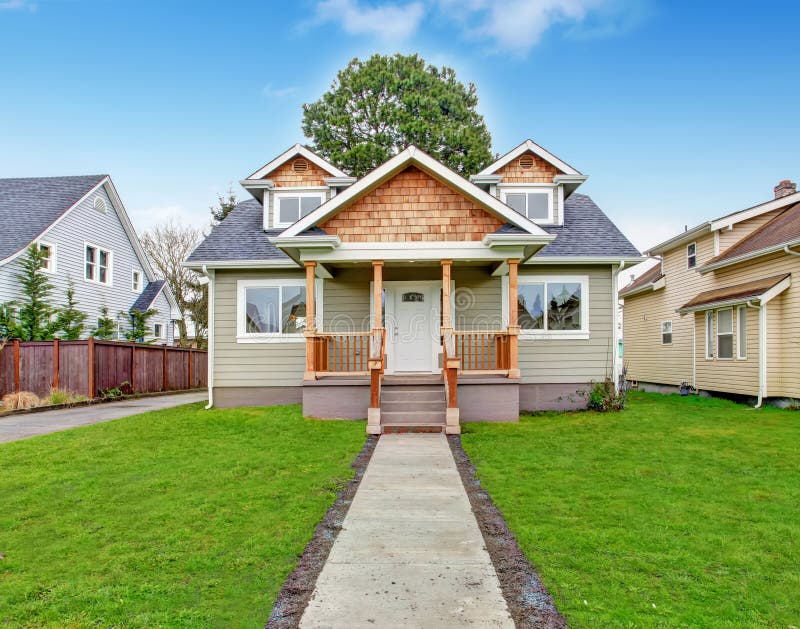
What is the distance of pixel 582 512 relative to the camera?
4.89 metres

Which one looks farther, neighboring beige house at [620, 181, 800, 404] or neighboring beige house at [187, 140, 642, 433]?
neighboring beige house at [620, 181, 800, 404]

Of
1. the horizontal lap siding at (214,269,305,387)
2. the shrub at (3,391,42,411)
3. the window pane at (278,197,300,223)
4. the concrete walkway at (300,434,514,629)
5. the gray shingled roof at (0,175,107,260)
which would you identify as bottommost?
the shrub at (3,391,42,411)

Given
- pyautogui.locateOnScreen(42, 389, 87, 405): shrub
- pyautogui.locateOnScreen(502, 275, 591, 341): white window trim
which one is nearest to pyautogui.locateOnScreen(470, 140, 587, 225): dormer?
pyautogui.locateOnScreen(502, 275, 591, 341): white window trim

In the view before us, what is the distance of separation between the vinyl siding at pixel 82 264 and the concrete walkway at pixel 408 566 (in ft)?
52.5

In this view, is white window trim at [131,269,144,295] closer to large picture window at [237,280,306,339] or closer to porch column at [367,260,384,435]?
large picture window at [237,280,306,339]

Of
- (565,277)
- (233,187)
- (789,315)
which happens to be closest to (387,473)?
(565,277)

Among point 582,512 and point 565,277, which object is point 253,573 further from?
point 565,277

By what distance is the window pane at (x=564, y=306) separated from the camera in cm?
1248

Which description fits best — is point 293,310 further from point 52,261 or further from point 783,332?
point 783,332

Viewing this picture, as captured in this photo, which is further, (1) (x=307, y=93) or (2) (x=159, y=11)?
(1) (x=307, y=93)

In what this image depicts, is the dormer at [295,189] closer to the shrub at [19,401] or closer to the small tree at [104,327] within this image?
the shrub at [19,401]

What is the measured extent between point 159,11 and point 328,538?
1549 centimetres

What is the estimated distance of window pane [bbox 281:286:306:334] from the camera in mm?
12664

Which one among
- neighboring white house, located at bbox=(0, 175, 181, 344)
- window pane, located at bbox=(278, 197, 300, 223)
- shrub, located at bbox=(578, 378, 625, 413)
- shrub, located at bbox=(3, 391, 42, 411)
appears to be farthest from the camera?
neighboring white house, located at bbox=(0, 175, 181, 344)
